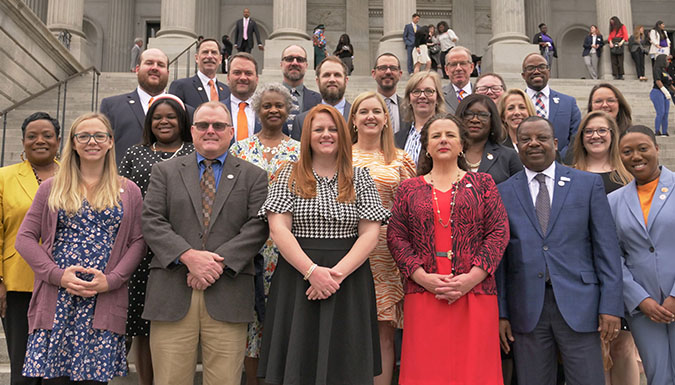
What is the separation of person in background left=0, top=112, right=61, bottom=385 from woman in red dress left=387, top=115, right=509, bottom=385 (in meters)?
2.80

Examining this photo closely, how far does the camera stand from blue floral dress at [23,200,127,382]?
418 cm

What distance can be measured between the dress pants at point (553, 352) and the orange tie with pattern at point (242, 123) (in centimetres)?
341

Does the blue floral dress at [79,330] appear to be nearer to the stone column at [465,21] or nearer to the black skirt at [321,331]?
the black skirt at [321,331]

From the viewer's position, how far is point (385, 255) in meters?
4.78

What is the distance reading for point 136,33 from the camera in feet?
90.7

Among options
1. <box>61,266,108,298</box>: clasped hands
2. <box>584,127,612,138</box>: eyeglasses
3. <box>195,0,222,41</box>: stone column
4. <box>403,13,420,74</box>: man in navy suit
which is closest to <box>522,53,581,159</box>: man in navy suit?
<box>584,127,612,138</box>: eyeglasses

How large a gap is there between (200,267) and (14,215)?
1834 mm

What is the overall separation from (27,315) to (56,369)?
71 cm

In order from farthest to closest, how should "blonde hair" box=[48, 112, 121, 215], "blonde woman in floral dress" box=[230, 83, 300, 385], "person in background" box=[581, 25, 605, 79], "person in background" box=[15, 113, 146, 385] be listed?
1. "person in background" box=[581, 25, 605, 79]
2. "blonde woman in floral dress" box=[230, 83, 300, 385]
3. "blonde hair" box=[48, 112, 121, 215]
4. "person in background" box=[15, 113, 146, 385]

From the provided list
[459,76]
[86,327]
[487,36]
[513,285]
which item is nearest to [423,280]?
[513,285]

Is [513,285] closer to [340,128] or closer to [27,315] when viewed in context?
[340,128]

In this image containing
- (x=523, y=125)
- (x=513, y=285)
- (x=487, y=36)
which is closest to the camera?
(x=513, y=285)

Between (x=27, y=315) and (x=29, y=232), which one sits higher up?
(x=29, y=232)

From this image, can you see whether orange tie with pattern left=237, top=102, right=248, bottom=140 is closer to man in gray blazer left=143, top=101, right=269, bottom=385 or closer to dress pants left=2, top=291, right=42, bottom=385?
man in gray blazer left=143, top=101, right=269, bottom=385
